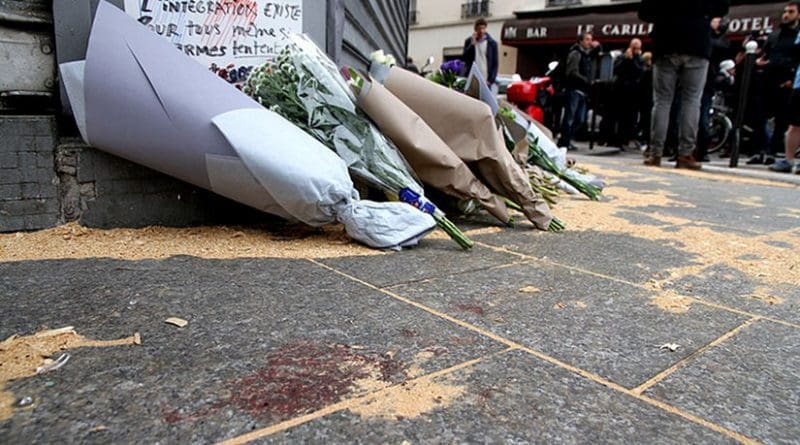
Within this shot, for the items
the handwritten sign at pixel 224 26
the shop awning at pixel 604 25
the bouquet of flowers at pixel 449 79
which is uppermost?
the shop awning at pixel 604 25

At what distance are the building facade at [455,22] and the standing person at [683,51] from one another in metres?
14.8

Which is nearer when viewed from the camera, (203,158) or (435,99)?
(203,158)

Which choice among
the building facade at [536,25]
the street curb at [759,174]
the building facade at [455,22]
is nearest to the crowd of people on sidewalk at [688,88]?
the street curb at [759,174]

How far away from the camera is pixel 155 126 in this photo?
96.0 inches

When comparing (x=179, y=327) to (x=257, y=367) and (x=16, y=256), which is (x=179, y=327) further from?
(x=16, y=256)

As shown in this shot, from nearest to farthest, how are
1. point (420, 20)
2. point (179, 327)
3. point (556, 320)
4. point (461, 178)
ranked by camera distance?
1. point (179, 327)
2. point (556, 320)
3. point (461, 178)
4. point (420, 20)

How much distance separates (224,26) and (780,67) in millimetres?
7880

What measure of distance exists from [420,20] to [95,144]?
79.6 ft

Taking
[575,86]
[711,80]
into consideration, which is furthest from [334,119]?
[575,86]

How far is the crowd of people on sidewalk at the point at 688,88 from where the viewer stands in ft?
20.6

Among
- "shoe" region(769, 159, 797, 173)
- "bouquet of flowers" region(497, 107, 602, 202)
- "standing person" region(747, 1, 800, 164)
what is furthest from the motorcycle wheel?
"bouquet of flowers" region(497, 107, 602, 202)

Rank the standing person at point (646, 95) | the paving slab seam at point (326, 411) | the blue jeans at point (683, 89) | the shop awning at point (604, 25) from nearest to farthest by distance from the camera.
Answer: the paving slab seam at point (326, 411)
the blue jeans at point (683, 89)
the standing person at point (646, 95)
the shop awning at point (604, 25)

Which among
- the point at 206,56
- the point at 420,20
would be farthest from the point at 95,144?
the point at 420,20

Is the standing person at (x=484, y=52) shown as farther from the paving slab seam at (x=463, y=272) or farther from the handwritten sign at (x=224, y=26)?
the paving slab seam at (x=463, y=272)
